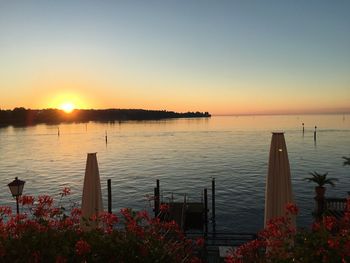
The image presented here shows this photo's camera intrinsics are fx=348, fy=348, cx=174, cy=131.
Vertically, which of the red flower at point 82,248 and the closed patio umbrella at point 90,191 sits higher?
the red flower at point 82,248

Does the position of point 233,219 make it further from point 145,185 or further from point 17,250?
point 17,250

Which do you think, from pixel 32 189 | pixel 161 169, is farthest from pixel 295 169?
pixel 32 189

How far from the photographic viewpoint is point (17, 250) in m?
4.85

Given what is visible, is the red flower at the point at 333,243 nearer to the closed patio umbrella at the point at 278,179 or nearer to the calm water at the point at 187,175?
the closed patio umbrella at the point at 278,179

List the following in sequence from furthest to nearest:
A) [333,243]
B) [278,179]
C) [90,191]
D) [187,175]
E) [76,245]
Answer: [187,175], [90,191], [278,179], [76,245], [333,243]

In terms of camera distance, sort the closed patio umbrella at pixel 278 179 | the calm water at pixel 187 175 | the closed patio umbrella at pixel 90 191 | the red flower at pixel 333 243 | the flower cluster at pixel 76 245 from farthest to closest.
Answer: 1. the calm water at pixel 187 175
2. the closed patio umbrella at pixel 90 191
3. the closed patio umbrella at pixel 278 179
4. the flower cluster at pixel 76 245
5. the red flower at pixel 333 243

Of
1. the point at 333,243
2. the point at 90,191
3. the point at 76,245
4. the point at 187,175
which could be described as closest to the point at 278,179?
the point at 333,243

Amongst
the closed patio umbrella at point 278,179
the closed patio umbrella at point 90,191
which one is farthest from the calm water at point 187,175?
the closed patio umbrella at point 278,179

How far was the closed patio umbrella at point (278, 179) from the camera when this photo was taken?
34.5 ft

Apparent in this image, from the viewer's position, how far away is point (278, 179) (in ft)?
34.7

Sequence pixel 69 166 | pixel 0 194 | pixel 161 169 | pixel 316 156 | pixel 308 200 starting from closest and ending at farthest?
1. pixel 308 200
2. pixel 0 194
3. pixel 161 169
4. pixel 69 166
5. pixel 316 156

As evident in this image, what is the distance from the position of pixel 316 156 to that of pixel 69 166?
5079 centimetres

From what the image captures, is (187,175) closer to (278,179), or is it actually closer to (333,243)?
(278,179)

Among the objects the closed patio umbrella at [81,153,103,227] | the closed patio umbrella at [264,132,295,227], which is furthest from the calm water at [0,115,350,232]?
the closed patio umbrella at [264,132,295,227]
